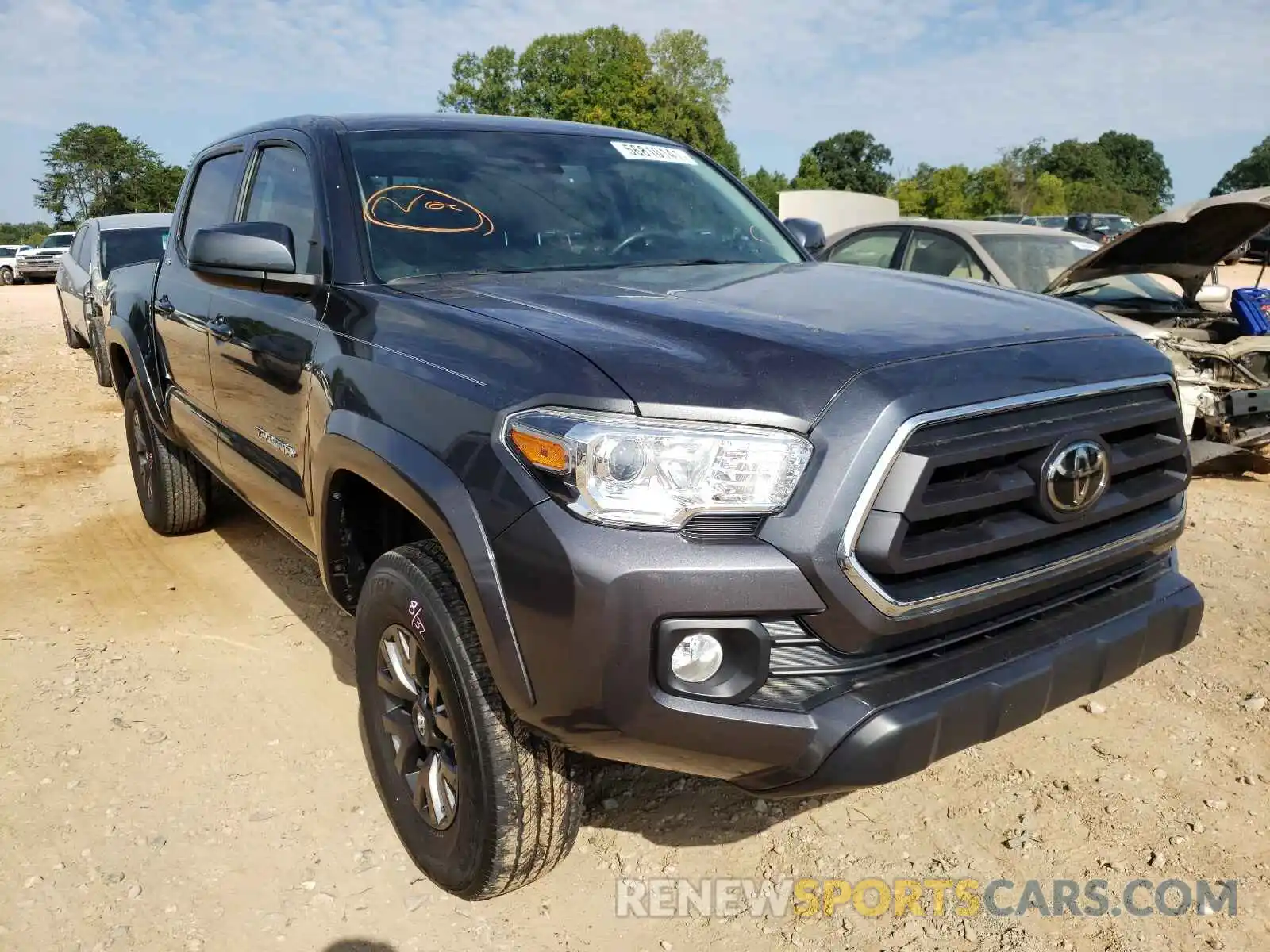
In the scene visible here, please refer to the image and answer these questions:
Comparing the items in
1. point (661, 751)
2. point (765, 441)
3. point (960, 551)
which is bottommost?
point (661, 751)

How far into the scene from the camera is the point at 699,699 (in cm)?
197

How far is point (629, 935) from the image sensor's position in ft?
8.25

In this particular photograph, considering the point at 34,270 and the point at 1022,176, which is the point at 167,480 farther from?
the point at 1022,176

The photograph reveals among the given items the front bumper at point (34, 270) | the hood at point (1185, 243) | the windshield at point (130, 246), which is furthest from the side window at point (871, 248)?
the front bumper at point (34, 270)

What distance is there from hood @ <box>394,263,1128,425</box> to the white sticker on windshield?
0.80m

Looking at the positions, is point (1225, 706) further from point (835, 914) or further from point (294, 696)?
point (294, 696)

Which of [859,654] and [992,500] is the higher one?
[992,500]

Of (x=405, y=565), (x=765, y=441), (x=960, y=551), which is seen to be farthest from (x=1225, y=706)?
(x=405, y=565)

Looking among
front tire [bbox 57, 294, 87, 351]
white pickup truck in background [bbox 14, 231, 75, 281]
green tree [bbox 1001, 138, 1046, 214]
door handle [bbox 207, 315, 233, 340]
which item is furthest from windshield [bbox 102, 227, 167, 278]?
green tree [bbox 1001, 138, 1046, 214]

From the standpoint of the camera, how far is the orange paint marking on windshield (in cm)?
303

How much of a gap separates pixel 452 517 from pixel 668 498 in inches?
19.6


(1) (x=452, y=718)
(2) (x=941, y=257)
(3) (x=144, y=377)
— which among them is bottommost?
(1) (x=452, y=718)

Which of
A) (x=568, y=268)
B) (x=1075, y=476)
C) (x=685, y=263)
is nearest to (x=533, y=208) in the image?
(x=568, y=268)

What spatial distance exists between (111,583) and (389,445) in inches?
123
